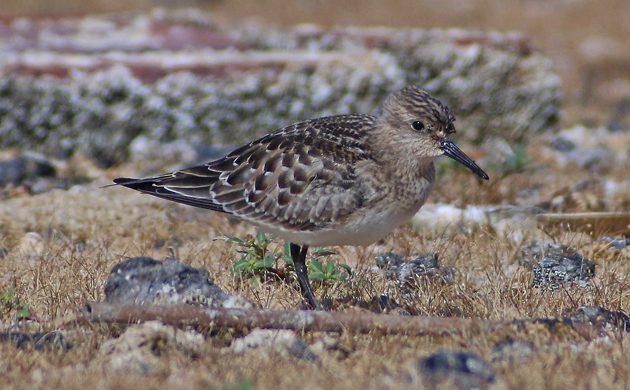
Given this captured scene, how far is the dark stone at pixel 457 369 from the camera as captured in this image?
3.74 meters

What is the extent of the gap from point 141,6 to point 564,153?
8210 mm

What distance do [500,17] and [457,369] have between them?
13025 millimetres

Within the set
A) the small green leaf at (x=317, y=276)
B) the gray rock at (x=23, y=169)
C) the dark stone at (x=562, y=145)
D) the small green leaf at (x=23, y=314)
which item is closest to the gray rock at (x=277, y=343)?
the small green leaf at (x=317, y=276)

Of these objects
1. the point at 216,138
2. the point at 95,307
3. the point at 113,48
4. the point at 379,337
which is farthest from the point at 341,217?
the point at 113,48

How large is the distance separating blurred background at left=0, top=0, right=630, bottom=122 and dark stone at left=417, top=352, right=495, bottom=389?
30.6 ft

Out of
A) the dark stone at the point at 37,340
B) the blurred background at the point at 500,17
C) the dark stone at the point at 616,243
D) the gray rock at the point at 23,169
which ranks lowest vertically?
the dark stone at the point at 37,340

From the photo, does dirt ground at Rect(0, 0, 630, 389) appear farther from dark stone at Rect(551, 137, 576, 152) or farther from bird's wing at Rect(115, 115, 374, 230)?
bird's wing at Rect(115, 115, 374, 230)

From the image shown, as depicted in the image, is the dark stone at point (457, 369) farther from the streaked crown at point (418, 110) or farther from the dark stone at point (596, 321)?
the streaked crown at point (418, 110)

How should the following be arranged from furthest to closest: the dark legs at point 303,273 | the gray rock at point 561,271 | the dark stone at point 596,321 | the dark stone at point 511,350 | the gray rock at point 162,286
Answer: the gray rock at point 561,271
the dark legs at point 303,273
the gray rock at point 162,286
the dark stone at point 596,321
the dark stone at point 511,350

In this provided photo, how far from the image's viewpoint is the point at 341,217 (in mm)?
5133

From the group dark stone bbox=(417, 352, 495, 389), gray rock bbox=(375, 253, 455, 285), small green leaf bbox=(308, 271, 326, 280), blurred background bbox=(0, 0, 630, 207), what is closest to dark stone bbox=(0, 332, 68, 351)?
small green leaf bbox=(308, 271, 326, 280)

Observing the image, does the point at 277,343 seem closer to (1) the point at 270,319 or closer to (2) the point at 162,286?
(1) the point at 270,319

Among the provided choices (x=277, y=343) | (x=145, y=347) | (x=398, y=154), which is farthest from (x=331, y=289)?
(x=145, y=347)

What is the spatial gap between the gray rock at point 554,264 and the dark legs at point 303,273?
4.24ft
